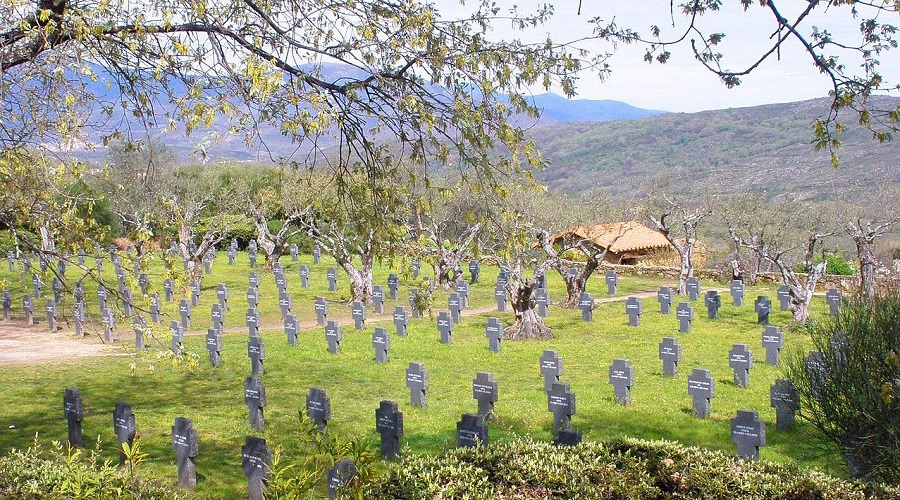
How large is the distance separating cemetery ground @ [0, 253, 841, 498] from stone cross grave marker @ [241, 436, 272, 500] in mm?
567

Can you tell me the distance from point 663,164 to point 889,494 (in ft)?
391

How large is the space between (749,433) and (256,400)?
681 centimetres

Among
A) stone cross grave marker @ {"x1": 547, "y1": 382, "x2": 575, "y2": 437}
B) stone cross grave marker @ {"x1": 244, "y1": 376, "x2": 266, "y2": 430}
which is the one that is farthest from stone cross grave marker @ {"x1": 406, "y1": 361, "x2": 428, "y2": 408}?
stone cross grave marker @ {"x1": 547, "y1": 382, "x2": 575, "y2": 437}

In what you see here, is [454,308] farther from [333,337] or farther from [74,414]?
[74,414]

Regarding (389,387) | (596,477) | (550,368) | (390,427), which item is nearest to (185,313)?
(389,387)

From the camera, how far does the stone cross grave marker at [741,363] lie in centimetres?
1459

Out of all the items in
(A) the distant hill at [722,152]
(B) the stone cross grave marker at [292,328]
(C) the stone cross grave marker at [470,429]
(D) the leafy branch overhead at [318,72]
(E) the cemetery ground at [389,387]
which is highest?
(A) the distant hill at [722,152]

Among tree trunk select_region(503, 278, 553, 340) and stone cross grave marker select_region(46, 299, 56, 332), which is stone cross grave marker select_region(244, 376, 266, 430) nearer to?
tree trunk select_region(503, 278, 553, 340)

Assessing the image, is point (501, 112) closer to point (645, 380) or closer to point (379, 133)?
point (379, 133)

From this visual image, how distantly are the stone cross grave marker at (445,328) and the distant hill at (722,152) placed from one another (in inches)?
2324

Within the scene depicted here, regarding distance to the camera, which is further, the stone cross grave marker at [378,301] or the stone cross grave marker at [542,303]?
the stone cross grave marker at [378,301]

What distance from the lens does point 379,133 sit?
861 centimetres

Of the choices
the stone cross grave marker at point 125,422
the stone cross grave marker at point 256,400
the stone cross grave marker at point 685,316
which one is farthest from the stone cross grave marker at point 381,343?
the stone cross grave marker at point 685,316

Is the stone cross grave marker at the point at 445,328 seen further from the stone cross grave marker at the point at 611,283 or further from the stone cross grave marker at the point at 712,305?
the stone cross grave marker at the point at 611,283
